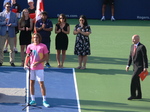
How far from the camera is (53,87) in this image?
44.6 ft

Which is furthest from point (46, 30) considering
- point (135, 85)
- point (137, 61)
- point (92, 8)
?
point (92, 8)

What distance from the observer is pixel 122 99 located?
12.6 metres

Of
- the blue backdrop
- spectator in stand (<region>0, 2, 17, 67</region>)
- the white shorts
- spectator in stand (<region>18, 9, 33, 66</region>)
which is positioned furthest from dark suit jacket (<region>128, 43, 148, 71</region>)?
the blue backdrop

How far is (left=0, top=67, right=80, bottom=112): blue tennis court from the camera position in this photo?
1179 centimetres

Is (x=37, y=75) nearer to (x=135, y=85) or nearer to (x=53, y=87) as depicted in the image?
(x=53, y=87)

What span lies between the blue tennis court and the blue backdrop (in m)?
12.4

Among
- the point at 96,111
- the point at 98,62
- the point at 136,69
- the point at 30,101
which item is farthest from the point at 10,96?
the point at 98,62

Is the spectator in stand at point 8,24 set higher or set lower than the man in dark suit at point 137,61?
higher

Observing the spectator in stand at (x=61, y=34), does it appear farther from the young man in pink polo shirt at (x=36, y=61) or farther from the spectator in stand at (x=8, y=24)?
the young man in pink polo shirt at (x=36, y=61)

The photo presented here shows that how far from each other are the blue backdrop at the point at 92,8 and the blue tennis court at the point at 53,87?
488 inches

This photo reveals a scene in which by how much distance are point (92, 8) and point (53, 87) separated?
48.3 feet

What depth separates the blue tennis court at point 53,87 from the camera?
11789 mm

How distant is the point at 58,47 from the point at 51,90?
2.83 metres

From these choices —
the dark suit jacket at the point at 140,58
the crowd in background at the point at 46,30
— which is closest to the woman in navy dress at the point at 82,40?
the crowd in background at the point at 46,30
